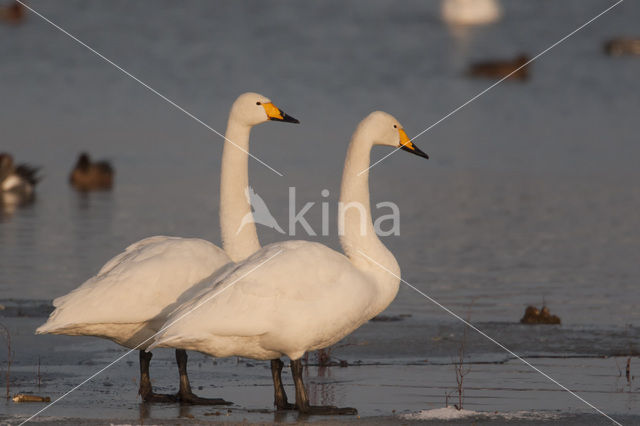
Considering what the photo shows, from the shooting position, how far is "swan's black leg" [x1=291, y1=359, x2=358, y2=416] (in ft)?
24.5

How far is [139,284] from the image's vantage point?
8.12 meters

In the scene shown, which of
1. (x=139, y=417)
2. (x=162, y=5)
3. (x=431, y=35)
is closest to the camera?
(x=139, y=417)

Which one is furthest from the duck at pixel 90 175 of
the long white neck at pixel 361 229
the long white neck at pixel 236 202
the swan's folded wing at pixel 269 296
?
the swan's folded wing at pixel 269 296

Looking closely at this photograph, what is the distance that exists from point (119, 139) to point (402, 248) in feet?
37.6

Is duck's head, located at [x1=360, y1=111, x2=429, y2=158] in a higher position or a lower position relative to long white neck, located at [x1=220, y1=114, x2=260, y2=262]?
higher

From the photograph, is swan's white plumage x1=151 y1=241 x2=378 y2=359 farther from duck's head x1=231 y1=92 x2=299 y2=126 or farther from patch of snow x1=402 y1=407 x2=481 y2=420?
duck's head x1=231 y1=92 x2=299 y2=126

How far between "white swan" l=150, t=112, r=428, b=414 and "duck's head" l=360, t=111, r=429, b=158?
1.26m

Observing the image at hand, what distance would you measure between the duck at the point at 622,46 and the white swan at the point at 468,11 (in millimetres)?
12376

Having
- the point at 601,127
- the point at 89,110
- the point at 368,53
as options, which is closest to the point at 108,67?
the point at 89,110

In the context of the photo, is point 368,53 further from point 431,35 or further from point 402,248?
point 402,248

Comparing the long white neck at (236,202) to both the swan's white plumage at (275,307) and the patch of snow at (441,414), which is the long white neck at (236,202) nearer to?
the swan's white plumage at (275,307)

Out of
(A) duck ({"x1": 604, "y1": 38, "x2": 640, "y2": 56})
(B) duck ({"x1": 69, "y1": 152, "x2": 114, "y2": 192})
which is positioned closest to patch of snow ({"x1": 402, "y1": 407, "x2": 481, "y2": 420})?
(B) duck ({"x1": 69, "y1": 152, "x2": 114, "y2": 192})

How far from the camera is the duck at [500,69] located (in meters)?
35.7

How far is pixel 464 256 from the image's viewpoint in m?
13.8
